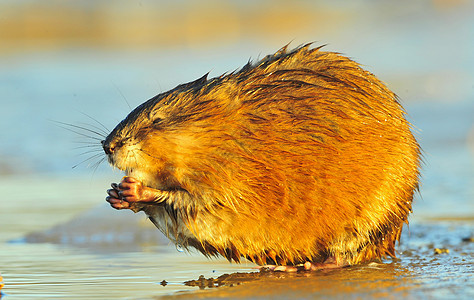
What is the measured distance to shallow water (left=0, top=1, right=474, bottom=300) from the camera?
13.5ft

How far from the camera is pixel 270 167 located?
4344mm

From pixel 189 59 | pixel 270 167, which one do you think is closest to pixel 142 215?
pixel 270 167

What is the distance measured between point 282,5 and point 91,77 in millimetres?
9825

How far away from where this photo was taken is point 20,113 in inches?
454

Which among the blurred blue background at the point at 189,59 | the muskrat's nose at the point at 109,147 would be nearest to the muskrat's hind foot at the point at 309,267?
the muskrat's nose at the point at 109,147

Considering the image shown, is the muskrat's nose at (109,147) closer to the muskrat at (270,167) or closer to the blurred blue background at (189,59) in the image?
the muskrat at (270,167)

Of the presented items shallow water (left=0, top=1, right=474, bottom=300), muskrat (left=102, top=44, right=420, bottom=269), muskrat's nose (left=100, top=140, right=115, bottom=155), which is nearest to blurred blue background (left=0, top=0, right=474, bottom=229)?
shallow water (left=0, top=1, right=474, bottom=300)

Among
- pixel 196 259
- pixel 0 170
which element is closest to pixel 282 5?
pixel 0 170

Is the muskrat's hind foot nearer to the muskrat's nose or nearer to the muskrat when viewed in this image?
the muskrat

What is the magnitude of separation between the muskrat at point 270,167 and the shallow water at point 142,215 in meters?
0.21

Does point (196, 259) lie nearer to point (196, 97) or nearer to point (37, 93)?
point (196, 97)

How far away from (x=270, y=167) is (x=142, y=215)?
255 centimetres

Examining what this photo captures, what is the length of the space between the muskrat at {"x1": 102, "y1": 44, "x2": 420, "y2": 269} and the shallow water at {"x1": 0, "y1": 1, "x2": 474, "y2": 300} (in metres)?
0.21

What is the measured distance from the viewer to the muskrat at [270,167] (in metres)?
4.32
